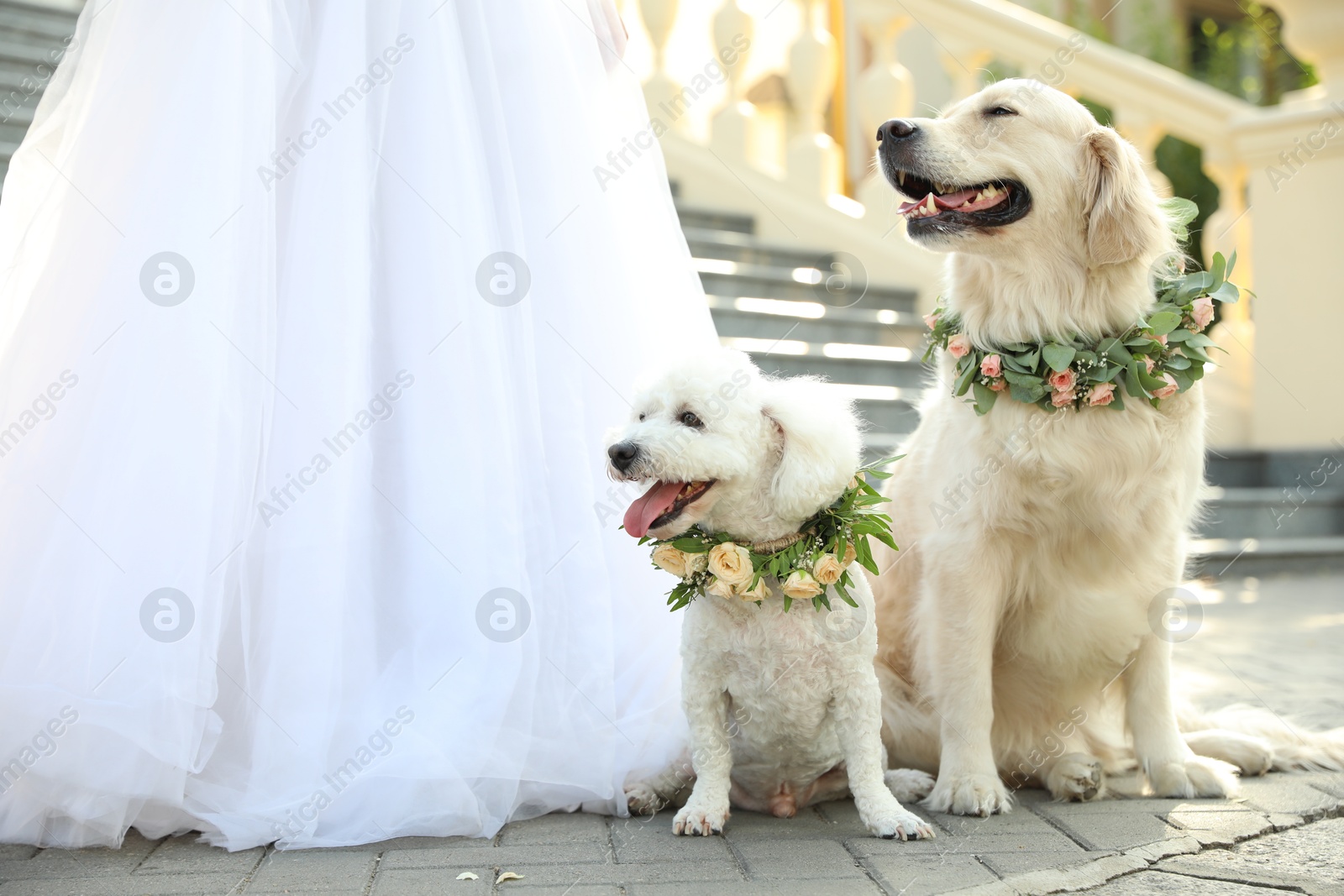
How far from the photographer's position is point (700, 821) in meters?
2.32

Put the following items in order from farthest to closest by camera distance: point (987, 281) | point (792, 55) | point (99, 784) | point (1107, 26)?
point (1107, 26), point (792, 55), point (987, 281), point (99, 784)

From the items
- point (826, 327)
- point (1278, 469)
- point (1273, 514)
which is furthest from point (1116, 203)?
point (1278, 469)

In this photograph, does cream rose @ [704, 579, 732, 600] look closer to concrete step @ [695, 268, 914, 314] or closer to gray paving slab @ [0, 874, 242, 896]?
gray paving slab @ [0, 874, 242, 896]

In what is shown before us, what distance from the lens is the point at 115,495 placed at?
2.30m

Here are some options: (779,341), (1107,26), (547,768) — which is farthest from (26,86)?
(1107,26)

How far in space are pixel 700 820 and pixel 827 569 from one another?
1.92 ft

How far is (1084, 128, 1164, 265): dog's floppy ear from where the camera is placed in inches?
100

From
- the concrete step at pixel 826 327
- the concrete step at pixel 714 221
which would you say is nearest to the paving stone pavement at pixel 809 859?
the concrete step at pixel 826 327

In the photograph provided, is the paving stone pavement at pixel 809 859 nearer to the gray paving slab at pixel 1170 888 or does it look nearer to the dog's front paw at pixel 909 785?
the gray paving slab at pixel 1170 888

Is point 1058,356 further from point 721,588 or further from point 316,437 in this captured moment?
point 316,437

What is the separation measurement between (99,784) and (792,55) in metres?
5.60

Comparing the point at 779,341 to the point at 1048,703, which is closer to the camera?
the point at 1048,703

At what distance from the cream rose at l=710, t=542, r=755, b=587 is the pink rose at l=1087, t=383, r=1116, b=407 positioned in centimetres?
89

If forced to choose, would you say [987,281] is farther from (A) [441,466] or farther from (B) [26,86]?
(B) [26,86]
